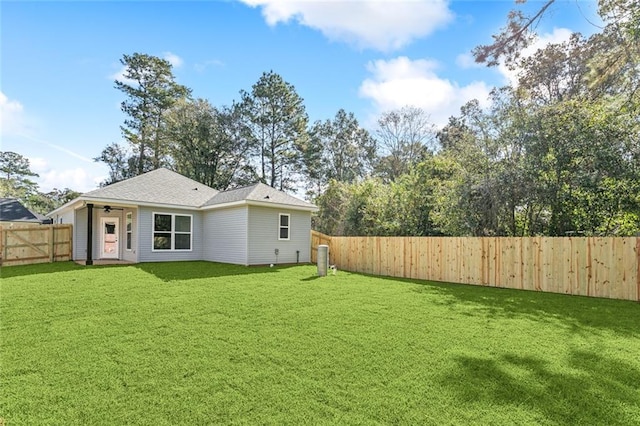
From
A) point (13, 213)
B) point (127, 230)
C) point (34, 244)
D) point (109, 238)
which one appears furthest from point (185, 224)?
point (13, 213)

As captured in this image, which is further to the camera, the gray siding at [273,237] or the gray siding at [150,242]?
the gray siding at [150,242]

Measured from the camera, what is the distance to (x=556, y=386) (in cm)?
288

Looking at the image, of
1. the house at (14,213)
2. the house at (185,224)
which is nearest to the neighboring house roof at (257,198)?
the house at (185,224)

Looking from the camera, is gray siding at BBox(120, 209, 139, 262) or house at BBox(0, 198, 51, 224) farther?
house at BBox(0, 198, 51, 224)

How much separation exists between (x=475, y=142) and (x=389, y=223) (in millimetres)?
5284

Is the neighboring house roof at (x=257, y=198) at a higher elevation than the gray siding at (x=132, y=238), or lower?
higher

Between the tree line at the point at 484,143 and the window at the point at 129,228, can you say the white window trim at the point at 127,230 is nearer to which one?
the window at the point at 129,228

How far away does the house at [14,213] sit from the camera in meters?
19.7

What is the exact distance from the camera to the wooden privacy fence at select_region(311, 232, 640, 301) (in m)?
6.98

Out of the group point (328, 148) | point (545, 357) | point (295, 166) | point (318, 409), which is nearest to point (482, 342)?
point (545, 357)

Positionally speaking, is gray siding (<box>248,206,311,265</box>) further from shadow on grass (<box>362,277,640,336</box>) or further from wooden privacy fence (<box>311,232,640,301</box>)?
shadow on grass (<box>362,277,640,336</box>)

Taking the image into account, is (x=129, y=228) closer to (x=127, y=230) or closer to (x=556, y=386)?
(x=127, y=230)

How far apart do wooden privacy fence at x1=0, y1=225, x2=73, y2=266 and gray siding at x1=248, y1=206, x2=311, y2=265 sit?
757cm

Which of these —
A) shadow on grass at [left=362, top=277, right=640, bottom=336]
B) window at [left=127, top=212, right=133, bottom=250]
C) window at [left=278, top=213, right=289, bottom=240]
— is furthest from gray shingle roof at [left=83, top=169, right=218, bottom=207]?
shadow on grass at [left=362, top=277, right=640, bottom=336]
